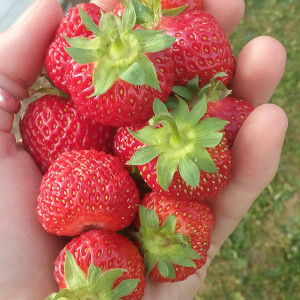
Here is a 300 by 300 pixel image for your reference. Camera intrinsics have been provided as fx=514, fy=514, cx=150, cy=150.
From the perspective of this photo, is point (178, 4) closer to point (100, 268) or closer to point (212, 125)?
point (212, 125)

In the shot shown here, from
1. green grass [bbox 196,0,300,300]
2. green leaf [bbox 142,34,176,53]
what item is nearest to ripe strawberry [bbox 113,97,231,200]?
green leaf [bbox 142,34,176,53]

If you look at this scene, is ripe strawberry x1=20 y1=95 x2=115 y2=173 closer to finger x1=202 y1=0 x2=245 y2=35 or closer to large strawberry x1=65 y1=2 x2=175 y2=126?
large strawberry x1=65 y1=2 x2=175 y2=126

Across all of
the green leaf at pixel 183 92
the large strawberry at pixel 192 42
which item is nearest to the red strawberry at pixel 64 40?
the large strawberry at pixel 192 42

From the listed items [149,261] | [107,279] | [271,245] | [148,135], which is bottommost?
[271,245]

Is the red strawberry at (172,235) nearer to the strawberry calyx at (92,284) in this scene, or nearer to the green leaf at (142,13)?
the strawberry calyx at (92,284)

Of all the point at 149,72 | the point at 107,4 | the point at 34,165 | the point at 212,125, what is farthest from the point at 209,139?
the point at 107,4
